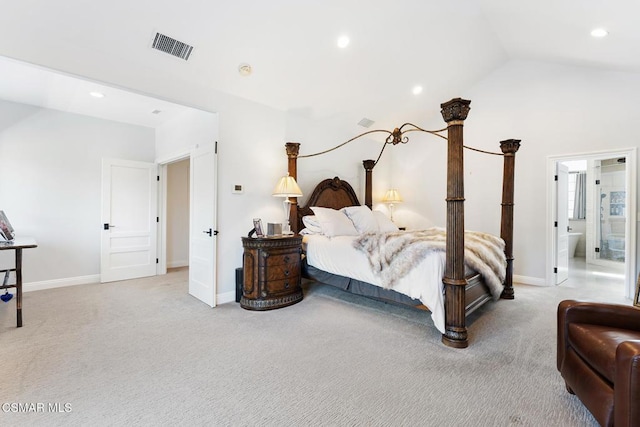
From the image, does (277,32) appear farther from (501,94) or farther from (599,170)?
(599,170)

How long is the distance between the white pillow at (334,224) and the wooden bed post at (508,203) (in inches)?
80.5

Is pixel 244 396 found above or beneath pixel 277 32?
beneath

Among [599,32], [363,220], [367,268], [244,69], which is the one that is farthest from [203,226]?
[599,32]

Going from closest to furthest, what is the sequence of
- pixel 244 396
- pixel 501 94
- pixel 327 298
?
pixel 244 396, pixel 327 298, pixel 501 94

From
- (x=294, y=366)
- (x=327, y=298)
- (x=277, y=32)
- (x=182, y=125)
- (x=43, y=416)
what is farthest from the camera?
(x=182, y=125)

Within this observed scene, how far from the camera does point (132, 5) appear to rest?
98.5 inches

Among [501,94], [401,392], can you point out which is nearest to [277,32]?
[401,392]

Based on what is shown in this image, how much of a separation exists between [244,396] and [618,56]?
544 centimetres

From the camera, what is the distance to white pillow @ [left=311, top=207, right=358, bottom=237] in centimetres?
405

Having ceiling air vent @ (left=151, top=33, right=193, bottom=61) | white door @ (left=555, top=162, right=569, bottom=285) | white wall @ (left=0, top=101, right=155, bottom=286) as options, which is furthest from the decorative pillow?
white door @ (left=555, top=162, right=569, bottom=285)

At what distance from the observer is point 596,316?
1770 millimetres

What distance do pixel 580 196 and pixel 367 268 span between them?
7.70 m

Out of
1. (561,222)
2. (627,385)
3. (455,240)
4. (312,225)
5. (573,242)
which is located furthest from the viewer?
(573,242)

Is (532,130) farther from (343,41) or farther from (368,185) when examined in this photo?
(343,41)
